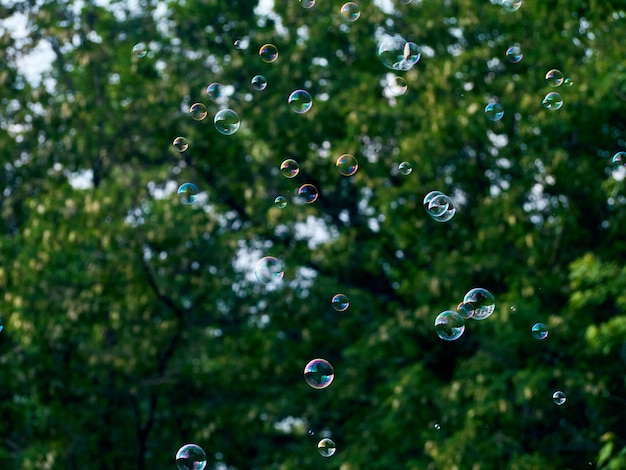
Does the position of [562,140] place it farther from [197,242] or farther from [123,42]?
[123,42]

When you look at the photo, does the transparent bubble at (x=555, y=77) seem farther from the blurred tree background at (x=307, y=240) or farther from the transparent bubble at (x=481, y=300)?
the transparent bubble at (x=481, y=300)

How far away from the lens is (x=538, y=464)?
825 cm

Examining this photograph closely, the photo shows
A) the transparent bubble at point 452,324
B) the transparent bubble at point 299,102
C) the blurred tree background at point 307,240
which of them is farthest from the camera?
the blurred tree background at point 307,240

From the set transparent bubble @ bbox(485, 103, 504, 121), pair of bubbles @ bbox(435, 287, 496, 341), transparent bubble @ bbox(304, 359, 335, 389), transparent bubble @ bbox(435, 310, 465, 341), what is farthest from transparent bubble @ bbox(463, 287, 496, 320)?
transparent bubble @ bbox(485, 103, 504, 121)

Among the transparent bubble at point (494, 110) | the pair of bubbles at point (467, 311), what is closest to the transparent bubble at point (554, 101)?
the transparent bubble at point (494, 110)

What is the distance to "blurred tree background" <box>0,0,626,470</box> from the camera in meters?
9.13

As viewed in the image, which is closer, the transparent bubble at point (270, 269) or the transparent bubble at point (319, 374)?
the transparent bubble at point (319, 374)

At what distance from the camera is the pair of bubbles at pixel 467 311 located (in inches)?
246

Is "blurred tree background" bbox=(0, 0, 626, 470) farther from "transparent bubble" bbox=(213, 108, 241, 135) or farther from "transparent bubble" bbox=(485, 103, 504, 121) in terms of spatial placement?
"transparent bubble" bbox=(213, 108, 241, 135)

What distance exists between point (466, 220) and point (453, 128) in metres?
1.15

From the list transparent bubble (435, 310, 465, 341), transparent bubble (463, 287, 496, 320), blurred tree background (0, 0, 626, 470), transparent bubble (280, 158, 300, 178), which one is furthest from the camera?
blurred tree background (0, 0, 626, 470)

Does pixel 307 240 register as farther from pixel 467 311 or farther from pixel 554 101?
pixel 467 311

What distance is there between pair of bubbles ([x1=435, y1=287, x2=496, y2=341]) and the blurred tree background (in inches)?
86.4

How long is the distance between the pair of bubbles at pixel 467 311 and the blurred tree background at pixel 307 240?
86.4 inches
